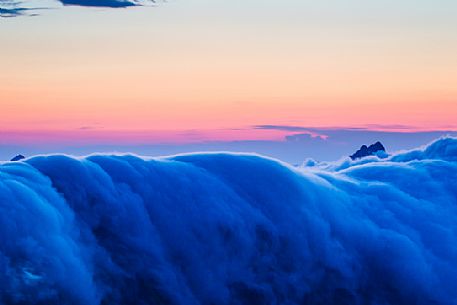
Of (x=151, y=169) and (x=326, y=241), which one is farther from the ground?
(x=151, y=169)

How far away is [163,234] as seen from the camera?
59.7 ft

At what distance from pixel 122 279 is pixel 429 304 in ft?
29.0

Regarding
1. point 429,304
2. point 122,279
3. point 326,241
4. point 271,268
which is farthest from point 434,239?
point 122,279

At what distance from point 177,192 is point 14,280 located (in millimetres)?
4760

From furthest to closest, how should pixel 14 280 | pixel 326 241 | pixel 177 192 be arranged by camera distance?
pixel 326 241
pixel 177 192
pixel 14 280

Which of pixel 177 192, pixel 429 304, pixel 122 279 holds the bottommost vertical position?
pixel 429 304

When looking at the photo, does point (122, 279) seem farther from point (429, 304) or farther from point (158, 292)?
point (429, 304)

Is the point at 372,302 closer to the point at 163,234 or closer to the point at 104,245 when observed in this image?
the point at 163,234

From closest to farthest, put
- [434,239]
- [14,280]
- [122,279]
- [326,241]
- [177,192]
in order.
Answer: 1. [14,280]
2. [122,279]
3. [177,192]
4. [326,241]
5. [434,239]

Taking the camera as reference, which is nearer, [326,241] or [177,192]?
[177,192]

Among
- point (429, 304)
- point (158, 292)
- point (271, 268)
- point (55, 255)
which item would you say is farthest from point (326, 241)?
point (55, 255)

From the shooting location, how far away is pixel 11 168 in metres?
17.3

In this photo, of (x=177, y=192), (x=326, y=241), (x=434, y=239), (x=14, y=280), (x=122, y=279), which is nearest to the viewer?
(x=14, y=280)

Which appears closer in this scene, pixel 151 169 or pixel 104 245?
pixel 104 245
